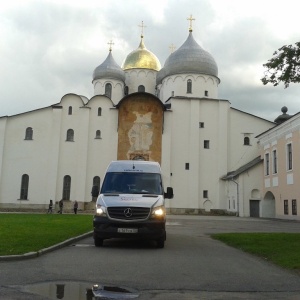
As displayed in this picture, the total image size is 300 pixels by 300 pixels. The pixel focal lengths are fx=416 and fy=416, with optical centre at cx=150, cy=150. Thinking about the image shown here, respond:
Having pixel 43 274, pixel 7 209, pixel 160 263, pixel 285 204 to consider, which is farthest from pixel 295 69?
pixel 7 209

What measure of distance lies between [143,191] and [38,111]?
3392 cm

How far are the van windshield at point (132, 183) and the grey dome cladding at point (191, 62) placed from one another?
36613mm

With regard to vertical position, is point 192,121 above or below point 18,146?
above

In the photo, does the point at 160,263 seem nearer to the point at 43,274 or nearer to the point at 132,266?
the point at 132,266

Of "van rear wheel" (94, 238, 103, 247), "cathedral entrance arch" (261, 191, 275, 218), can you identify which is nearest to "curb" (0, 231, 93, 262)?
"van rear wheel" (94, 238, 103, 247)

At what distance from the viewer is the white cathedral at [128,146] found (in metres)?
43.6

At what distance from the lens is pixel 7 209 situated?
138ft

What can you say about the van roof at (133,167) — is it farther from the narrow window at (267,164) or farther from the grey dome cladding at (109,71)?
the grey dome cladding at (109,71)

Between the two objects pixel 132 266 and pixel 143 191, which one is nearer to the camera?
pixel 132 266

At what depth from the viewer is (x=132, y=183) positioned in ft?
44.9

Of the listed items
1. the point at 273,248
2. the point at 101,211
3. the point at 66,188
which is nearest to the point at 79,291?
the point at 101,211

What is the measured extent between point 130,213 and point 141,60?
46.4 meters

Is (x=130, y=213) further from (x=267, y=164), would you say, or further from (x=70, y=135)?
(x=70, y=135)

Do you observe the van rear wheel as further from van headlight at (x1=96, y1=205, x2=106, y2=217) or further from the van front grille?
the van front grille
